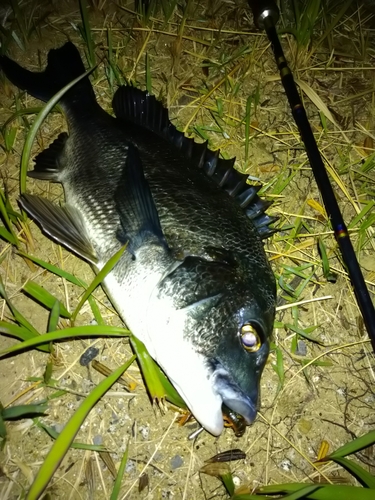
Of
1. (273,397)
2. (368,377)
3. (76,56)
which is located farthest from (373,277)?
(76,56)

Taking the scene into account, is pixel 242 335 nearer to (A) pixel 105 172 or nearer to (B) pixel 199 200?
(B) pixel 199 200

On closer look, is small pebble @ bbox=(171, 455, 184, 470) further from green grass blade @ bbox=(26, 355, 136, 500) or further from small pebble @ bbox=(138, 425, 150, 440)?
green grass blade @ bbox=(26, 355, 136, 500)

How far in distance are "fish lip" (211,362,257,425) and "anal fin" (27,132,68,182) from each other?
5.50ft

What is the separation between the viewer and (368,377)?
2518mm

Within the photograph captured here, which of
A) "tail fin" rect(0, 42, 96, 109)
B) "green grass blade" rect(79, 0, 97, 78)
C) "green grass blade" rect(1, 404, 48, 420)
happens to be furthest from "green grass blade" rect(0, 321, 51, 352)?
"green grass blade" rect(79, 0, 97, 78)

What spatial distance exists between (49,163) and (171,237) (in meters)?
1.14

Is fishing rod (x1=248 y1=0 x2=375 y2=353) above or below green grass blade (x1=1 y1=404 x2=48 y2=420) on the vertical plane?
above

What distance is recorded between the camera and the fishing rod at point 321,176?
2311 mm

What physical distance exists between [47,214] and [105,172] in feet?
1.35

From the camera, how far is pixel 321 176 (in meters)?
2.63

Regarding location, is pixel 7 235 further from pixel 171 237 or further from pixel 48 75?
pixel 48 75

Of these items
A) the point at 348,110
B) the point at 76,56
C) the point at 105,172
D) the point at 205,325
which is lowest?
the point at 205,325

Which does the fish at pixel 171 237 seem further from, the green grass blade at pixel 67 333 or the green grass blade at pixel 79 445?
the green grass blade at pixel 79 445

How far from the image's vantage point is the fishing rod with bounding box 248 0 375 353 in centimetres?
231
